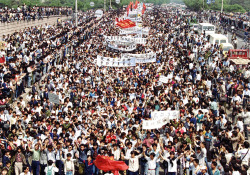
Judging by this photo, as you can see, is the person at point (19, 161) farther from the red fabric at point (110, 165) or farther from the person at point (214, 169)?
the person at point (214, 169)

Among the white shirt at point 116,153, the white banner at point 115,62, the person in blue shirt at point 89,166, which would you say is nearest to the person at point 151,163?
the white shirt at point 116,153

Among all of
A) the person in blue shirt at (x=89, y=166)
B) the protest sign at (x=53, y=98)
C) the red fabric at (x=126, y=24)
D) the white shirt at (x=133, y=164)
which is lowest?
the person in blue shirt at (x=89, y=166)

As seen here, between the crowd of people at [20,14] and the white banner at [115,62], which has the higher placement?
the crowd of people at [20,14]

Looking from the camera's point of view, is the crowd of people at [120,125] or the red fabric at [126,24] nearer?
the crowd of people at [120,125]

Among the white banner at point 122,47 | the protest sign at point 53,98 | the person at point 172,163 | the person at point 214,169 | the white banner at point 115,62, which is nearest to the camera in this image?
the person at point 214,169

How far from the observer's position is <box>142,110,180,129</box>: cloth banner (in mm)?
11203

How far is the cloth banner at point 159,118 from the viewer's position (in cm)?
1120

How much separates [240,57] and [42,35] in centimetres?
1805

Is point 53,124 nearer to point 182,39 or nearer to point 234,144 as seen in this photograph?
point 234,144

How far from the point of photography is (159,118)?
1180cm

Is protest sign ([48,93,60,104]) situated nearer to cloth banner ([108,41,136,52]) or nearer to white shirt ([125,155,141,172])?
white shirt ([125,155,141,172])

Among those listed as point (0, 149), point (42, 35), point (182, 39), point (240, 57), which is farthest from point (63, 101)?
point (182, 39)

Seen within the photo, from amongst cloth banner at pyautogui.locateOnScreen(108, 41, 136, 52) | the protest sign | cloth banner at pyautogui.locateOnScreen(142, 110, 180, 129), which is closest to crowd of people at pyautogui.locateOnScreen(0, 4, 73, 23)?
cloth banner at pyautogui.locateOnScreen(108, 41, 136, 52)

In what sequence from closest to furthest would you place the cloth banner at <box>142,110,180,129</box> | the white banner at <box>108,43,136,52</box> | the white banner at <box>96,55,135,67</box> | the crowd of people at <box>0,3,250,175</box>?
the crowd of people at <box>0,3,250,175</box>, the cloth banner at <box>142,110,180,129</box>, the white banner at <box>96,55,135,67</box>, the white banner at <box>108,43,136,52</box>
